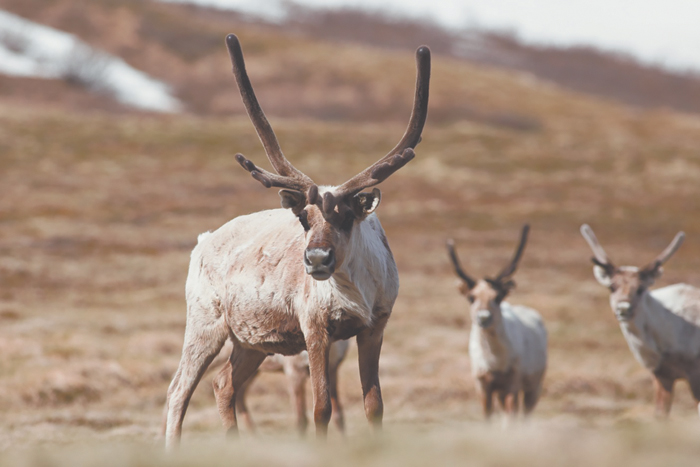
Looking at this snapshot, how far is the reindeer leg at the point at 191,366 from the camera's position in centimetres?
873

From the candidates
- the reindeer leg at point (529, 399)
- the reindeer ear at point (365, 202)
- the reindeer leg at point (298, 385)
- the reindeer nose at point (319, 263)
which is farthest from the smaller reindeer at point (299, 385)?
the reindeer nose at point (319, 263)

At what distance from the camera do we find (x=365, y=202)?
295 inches

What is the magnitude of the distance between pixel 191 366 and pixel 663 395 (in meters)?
8.06

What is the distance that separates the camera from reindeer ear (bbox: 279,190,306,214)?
7.63 m

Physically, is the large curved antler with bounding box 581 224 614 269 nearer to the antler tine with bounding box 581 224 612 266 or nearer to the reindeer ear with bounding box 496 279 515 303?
the antler tine with bounding box 581 224 612 266

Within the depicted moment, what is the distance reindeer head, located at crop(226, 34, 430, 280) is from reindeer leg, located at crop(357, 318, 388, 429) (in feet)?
2.62

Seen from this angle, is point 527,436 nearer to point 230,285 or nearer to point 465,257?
point 230,285

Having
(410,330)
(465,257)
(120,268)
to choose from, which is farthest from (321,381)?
(465,257)

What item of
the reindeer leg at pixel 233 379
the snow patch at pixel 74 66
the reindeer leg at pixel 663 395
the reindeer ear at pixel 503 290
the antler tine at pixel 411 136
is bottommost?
the reindeer leg at pixel 663 395

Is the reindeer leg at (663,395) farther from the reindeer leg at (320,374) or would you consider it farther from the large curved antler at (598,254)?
the reindeer leg at (320,374)

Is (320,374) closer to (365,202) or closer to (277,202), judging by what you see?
(365,202)

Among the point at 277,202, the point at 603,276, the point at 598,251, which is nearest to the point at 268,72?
the point at 277,202

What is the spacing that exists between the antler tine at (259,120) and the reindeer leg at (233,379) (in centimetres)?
205

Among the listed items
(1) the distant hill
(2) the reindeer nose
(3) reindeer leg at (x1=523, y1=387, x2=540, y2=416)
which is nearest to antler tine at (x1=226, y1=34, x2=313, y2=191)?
(2) the reindeer nose
